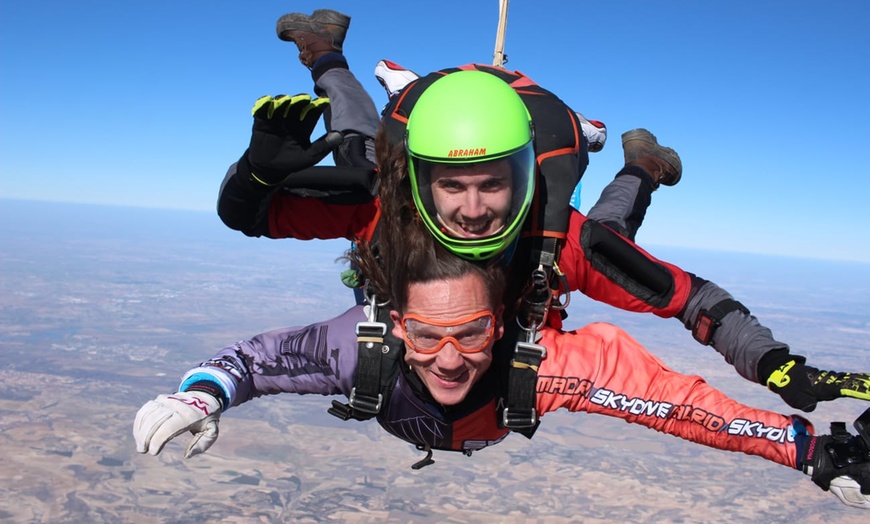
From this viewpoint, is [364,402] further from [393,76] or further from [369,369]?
[393,76]

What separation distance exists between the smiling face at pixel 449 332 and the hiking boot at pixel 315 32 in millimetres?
2231

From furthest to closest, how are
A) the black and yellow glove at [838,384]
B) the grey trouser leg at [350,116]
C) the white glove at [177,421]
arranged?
the grey trouser leg at [350,116], the black and yellow glove at [838,384], the white glove at [177,421]

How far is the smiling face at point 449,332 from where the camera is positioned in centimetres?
271

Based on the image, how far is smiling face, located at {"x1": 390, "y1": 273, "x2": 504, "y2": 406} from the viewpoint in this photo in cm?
271

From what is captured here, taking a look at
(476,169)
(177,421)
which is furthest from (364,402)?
(476,169)

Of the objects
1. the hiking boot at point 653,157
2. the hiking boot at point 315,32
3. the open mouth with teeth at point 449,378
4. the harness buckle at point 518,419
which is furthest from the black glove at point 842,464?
the hiking boot at point 315,32

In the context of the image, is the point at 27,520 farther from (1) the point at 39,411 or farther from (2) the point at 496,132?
(2) the point at 496,132

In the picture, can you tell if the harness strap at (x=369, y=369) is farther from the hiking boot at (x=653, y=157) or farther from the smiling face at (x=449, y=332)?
the hiking boot at (x=653, y=157)

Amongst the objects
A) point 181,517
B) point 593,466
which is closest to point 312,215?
point 181,517

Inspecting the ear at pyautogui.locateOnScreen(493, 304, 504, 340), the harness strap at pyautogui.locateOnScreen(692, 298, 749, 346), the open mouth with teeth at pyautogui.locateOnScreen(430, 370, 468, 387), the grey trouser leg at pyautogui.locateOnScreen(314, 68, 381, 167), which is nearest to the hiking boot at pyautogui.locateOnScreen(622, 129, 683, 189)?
the harness strap at pyautogui.locateOnScreen(692, 298, 749, 346)

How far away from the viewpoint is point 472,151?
2.55 m

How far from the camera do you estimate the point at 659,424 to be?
2.95 metres

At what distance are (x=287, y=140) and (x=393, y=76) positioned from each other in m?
1.63

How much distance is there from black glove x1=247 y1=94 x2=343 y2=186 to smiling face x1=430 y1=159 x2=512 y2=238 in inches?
22.7
